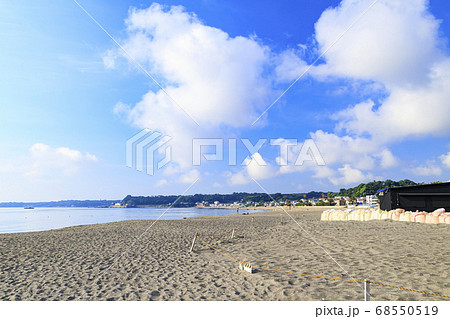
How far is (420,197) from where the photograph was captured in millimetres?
17328

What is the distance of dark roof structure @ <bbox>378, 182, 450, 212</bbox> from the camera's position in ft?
53.9

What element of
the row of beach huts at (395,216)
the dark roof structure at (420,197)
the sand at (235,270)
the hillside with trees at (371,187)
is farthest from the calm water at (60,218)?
the hillside with trees at (371,187)

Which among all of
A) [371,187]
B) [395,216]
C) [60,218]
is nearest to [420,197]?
[395,216]

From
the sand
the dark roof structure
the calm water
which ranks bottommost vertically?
the calm water

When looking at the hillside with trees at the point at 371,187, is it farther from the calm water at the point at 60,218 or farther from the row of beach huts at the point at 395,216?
the row of beach huts at the point at 395,216

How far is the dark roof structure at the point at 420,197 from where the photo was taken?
16.4 metres

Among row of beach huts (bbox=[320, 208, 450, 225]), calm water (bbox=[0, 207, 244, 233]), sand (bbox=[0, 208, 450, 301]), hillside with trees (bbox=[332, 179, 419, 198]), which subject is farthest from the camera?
hillside with trees (bbox=[332, 179, 419, 198])

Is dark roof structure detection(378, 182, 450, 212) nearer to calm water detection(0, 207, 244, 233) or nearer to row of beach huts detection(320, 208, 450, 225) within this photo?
row of beach huts detection(320, 208, 450, 225)

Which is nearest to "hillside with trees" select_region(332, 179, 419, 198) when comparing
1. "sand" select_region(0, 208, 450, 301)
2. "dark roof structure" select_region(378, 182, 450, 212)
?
"dark roof structure" select_region(378, 182, 450, 212)

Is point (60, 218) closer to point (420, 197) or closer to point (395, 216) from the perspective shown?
point (395, 216)

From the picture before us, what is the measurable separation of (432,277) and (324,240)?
5138 millimetres
